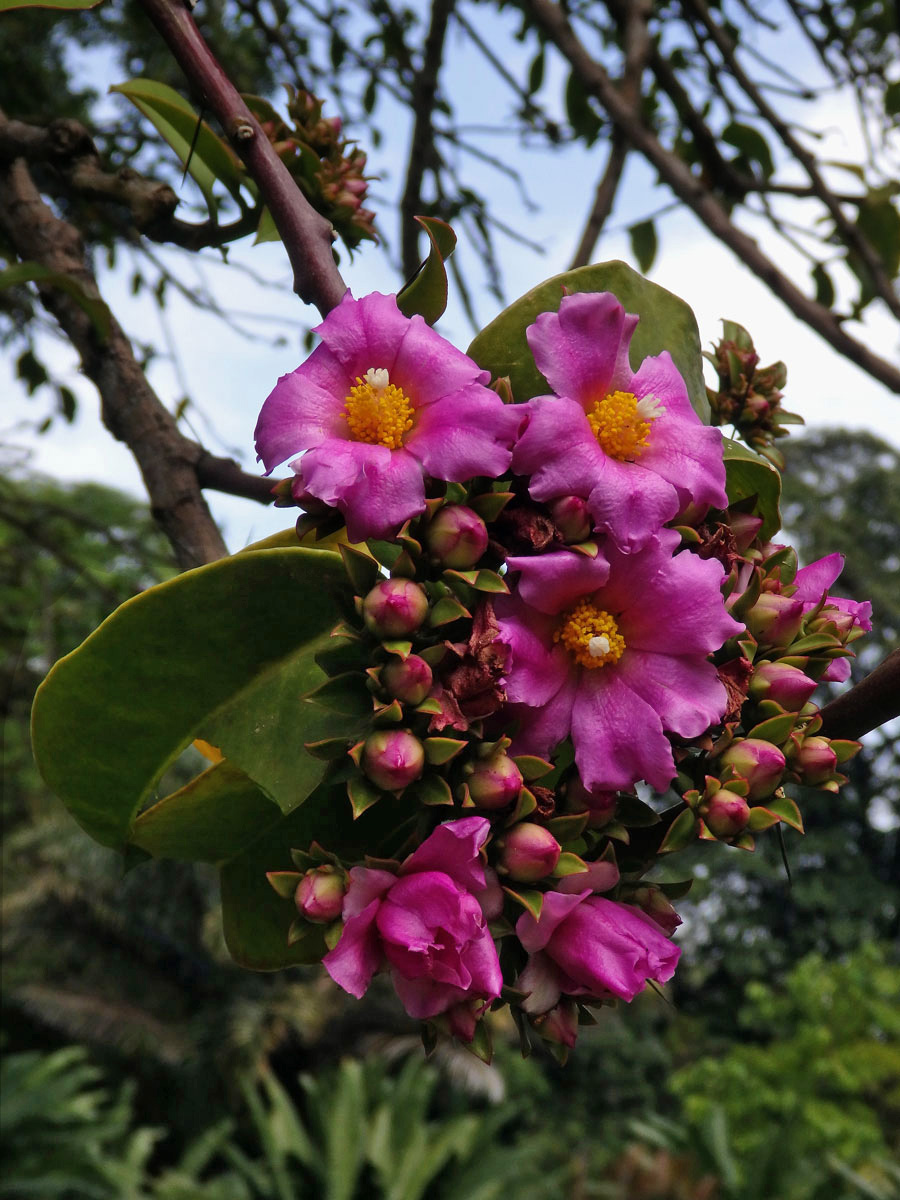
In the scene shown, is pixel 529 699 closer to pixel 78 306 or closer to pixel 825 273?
pixel 78 306

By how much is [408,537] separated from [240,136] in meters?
0.31

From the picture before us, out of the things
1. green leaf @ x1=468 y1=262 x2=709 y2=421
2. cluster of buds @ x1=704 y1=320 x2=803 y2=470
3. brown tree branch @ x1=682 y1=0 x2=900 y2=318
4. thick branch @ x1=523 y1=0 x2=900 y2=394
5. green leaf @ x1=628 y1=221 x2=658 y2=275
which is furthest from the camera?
green leaf @ x1=628 y1=221 x2=658 y2=275

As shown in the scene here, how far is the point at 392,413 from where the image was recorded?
1.69 ft

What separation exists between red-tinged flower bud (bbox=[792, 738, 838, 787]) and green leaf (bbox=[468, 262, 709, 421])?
8.8 inches

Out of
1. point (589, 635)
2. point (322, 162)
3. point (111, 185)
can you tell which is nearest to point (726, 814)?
point (589, 635)

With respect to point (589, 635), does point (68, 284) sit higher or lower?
higher

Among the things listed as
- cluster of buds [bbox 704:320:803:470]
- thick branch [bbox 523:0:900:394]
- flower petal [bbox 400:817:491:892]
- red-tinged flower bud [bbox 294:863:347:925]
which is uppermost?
thick branch [bbox 523:0:900:394]

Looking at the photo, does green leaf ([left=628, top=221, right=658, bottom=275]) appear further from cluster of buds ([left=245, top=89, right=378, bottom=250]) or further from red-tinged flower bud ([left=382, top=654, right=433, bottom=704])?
red-tinged flower bud ([left=382, top=654, right=433, bottom=704])

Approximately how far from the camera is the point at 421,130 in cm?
183

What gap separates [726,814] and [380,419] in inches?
9.8

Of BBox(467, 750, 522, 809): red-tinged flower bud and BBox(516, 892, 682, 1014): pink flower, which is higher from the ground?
BBox(467, 750, 522, 809): red-tinged flower bud

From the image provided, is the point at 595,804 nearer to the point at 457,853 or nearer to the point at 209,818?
the point at 457,853

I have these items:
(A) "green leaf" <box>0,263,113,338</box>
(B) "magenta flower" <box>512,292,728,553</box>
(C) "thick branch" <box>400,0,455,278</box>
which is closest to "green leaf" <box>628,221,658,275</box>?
(C) "thick branch" <box>400,0,455,278</box>

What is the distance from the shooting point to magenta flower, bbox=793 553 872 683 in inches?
22.9
